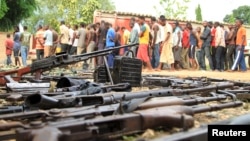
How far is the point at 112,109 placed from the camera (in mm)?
3293

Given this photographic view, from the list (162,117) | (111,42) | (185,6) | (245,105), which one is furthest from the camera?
(185,6)

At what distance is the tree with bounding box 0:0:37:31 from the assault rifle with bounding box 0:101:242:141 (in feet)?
93.0

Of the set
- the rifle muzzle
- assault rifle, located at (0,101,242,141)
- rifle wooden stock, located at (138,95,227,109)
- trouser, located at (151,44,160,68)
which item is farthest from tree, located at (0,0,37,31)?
assault rifle, located at (0,101,242,141)

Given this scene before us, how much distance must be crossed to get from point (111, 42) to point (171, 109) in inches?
459

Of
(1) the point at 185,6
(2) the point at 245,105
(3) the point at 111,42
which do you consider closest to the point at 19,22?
(1) the point at 185,6

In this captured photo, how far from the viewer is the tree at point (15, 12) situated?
30.0 m

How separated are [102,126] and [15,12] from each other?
97.0 ft

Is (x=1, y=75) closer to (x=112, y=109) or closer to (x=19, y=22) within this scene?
(x=112, y=109)

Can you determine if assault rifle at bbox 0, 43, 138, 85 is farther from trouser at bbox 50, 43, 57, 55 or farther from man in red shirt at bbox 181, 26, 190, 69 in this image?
man in red shirt at bbox 181, 26, 190, 69

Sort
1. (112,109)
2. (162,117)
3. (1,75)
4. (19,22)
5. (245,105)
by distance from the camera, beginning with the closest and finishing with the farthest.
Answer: (162,117) → (112,109) → (245,105) → (1,75) → (19,22)

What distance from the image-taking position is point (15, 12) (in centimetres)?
3064

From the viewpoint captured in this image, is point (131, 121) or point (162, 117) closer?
point (131, 121)

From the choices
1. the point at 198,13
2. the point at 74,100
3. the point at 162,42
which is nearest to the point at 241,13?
the point at 198,13

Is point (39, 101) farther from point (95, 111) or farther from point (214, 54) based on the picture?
point (214, 54)
